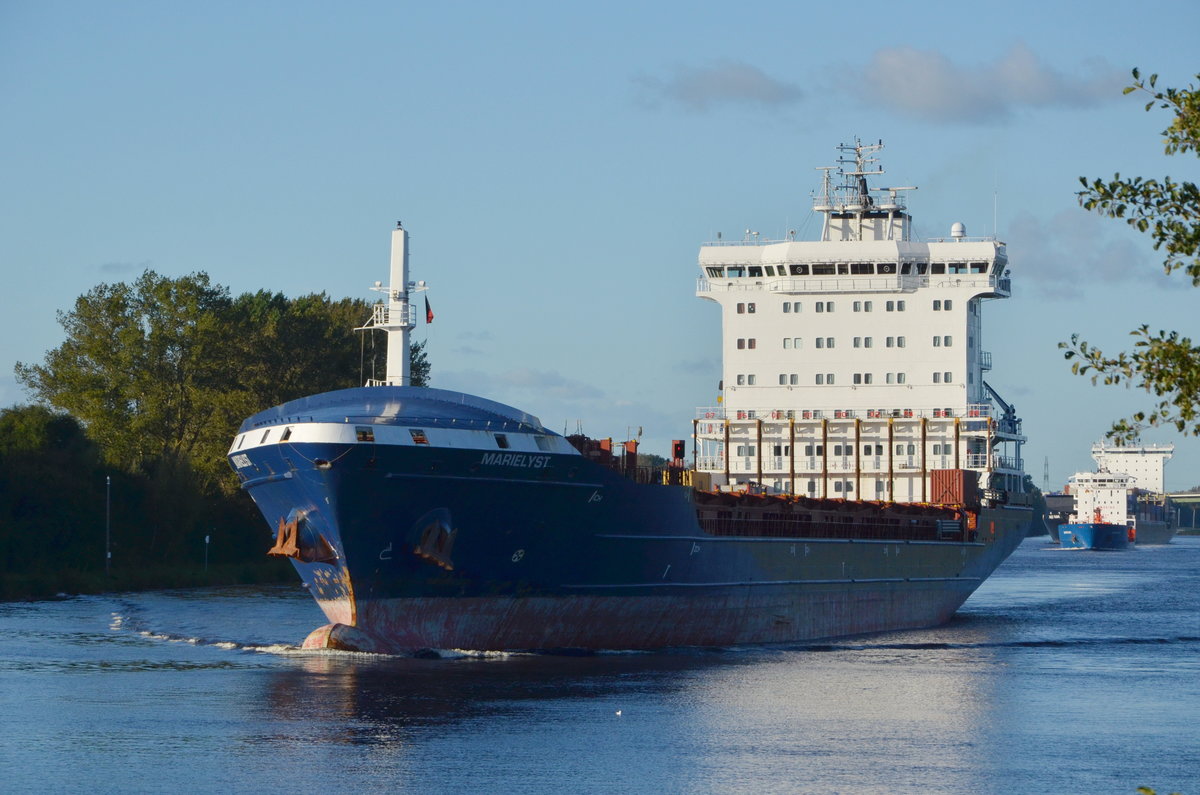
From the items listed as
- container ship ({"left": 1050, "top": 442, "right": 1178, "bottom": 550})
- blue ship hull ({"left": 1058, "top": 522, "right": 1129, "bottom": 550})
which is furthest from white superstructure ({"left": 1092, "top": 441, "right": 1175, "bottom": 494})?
blue ship hull ({"left": 1058, "top": 522, "right": 1129, "bottom": 550})

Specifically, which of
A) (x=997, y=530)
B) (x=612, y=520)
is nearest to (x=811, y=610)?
(x=612, y=520)

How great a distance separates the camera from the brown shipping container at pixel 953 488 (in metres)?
47.9

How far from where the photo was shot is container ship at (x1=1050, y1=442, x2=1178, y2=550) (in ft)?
484

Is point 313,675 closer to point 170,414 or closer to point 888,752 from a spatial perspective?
point 888,752

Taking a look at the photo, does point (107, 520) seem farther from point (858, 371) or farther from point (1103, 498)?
point (1103, 498)

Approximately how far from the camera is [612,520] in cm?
3419

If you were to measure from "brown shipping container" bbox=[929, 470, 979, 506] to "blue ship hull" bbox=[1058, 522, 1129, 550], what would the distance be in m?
103

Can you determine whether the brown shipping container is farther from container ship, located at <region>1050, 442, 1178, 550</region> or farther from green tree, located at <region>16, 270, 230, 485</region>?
container ship, located at <region>1050, 442, 1178, 550</region>

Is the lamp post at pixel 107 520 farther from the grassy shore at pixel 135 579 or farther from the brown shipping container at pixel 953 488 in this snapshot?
the brown shipping container at pixel 953 488

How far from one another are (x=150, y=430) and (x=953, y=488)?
40.0m

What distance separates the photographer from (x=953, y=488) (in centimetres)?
4797

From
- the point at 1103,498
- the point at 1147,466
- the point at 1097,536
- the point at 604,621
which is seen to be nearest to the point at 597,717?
the point at 604,621

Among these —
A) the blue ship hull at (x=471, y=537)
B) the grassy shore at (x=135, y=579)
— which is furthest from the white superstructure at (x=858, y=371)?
the grassy shore at (x=135, y=579)

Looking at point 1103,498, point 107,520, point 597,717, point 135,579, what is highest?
point 1103,498
